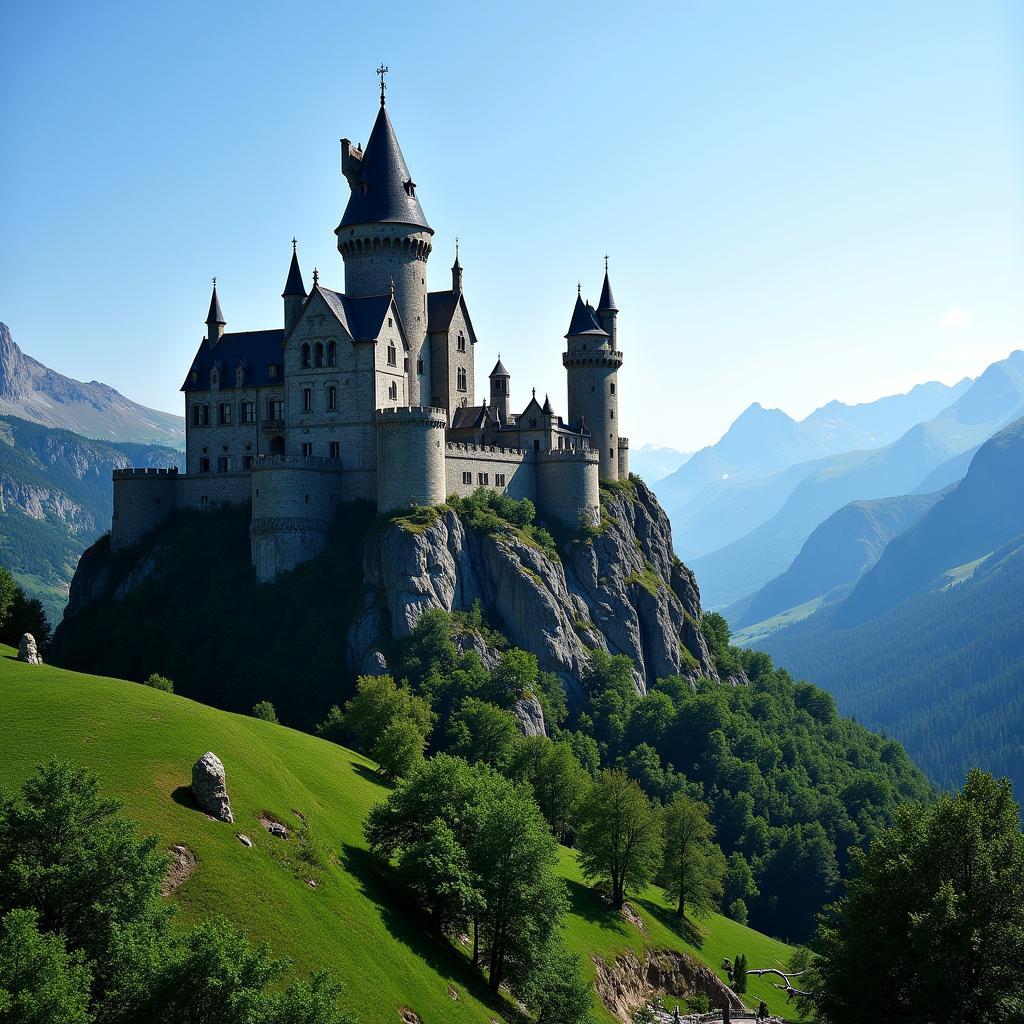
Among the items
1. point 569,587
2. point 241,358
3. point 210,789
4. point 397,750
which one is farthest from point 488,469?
point 210,789

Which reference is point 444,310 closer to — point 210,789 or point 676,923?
point 676,923

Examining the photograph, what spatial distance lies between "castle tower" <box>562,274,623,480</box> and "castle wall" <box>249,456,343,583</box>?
120 feet

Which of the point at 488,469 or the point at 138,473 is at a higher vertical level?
the point at 138,473

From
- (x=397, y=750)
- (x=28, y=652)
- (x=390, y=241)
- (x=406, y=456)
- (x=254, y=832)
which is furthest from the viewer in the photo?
(x=390, y=241)

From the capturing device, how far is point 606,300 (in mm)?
150750

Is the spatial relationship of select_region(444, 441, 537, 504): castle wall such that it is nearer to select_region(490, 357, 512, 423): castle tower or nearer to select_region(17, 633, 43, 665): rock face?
select_region(490, 357, 512, 423): castle tower

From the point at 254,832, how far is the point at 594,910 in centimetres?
3817

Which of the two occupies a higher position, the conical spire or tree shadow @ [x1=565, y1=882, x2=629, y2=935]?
the conical spire

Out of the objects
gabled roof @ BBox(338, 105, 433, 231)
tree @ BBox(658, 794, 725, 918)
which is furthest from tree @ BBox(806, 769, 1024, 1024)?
gabled roof @ BBox(338, 105, 433, 231)

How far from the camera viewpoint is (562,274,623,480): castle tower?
478 feet

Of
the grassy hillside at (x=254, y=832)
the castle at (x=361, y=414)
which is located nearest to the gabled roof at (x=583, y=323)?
the castle at (x=361, y=414)

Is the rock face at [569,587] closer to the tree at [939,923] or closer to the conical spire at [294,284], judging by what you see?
the conical spire at [294,284]

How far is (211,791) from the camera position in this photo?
2285 inches

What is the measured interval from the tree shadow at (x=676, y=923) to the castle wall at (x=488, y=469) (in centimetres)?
4452
